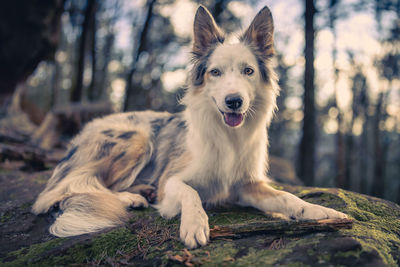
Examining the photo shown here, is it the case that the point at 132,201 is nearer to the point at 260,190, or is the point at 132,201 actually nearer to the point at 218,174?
the point at 218,174

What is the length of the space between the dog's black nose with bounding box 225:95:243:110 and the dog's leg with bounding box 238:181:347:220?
3.19 ft

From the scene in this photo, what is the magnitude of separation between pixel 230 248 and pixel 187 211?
51cm

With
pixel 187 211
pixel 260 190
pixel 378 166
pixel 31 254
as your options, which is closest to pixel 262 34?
pixel 260 190

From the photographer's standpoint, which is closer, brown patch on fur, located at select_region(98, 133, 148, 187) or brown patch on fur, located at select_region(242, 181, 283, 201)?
brown patch on fur, located at select_region(242, 181, 283, 201)

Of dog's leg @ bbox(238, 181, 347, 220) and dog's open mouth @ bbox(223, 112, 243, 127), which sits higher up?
dog's open mouth @ bbox(223, 112, 243, 127)

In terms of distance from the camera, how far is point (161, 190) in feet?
11.0

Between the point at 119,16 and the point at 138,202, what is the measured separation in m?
15.9

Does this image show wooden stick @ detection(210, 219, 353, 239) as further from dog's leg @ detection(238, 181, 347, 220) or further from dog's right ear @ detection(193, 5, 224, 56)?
dog's right ear @ detection(193, 5, 224, 56)

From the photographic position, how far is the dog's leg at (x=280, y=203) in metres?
2.32

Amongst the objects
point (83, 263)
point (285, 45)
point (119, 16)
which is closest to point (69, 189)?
point (83, 263)

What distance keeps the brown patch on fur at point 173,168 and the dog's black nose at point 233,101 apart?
98 cm

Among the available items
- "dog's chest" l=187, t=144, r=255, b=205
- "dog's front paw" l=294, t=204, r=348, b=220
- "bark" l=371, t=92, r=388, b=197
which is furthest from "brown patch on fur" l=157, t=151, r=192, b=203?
"bark" l=371, t=92, r=388, b=197

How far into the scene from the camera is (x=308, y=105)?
6523 mm

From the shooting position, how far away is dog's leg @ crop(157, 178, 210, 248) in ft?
6.66
